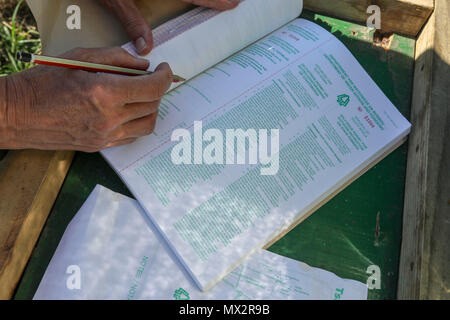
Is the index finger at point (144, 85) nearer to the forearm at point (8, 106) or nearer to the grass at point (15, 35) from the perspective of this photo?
the forearm at point (8, 106)

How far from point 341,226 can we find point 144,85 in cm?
43

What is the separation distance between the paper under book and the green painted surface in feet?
0.09

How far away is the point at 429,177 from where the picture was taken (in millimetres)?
708

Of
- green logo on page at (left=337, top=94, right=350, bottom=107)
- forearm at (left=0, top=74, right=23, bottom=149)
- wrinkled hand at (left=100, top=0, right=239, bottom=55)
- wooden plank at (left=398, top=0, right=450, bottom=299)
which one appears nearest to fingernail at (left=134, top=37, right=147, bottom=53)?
wrinkled hand at (left=100, top=0, right=239, bottom=55)

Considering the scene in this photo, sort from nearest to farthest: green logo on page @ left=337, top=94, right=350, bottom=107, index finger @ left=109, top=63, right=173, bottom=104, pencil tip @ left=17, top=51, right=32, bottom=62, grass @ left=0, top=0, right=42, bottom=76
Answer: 1. pencil tip @ left=17, top=51, right=32, bottom=62
2. index finger @ left=109, top=63, right=173, bottom=104
3. green logo on page @ left=337, top=94, right=350, bottom=107
4. grass @ left=0, top=0, right=42, bottom=76

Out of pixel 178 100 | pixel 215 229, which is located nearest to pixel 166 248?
pixel 215 229

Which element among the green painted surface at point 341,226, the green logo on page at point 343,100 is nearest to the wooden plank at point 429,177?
the green painted surface at point 341,226

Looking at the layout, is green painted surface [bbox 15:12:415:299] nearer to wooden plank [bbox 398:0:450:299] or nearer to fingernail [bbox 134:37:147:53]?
wooden plank [bbox 398:0:450:299]

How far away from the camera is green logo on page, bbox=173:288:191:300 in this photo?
677 millimetres

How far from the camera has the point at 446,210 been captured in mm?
682

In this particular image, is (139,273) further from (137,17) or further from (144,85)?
(137,17)

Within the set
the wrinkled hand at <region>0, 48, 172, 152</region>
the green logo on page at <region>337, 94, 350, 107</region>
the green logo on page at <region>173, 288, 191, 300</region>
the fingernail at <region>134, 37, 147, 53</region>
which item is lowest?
the green logo on page at <region>173, 288, 191, 300</region>

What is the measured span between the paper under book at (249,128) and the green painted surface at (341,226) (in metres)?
0.03
